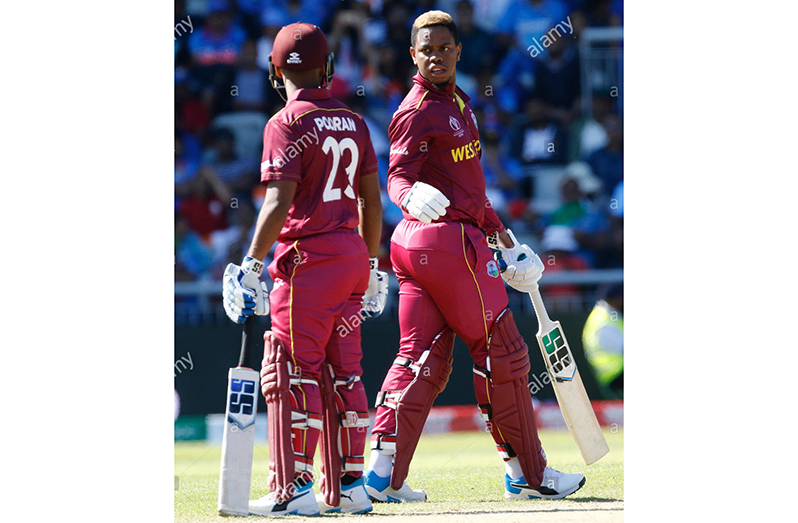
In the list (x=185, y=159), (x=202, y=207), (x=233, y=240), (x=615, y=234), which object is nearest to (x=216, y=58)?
(x=185, y=159)

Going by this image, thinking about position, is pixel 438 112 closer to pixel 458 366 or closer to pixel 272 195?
pixel 272 195

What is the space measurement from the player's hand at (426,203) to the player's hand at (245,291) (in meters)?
0.69

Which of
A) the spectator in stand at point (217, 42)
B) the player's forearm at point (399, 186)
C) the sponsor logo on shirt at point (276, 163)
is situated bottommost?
the player's forearm at point (399, 186)

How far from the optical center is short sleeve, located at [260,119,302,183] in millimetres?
3486

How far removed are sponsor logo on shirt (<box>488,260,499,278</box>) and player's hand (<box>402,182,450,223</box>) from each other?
1.38 ft

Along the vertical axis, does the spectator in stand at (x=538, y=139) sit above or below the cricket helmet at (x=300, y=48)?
above

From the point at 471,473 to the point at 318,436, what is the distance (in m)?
1.67

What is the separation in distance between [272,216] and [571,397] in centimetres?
167

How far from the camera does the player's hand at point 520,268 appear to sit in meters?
4.12

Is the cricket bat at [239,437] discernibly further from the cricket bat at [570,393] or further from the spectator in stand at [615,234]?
the spectator in stand at [615,234]

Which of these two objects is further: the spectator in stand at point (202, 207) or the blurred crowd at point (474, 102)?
the blurred crowd at point (474, 102)

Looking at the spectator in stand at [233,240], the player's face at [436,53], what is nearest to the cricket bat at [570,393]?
the player's face at [436,53]

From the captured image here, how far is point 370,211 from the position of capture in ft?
12.7

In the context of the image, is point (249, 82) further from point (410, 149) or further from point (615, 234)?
point (410, 149)
